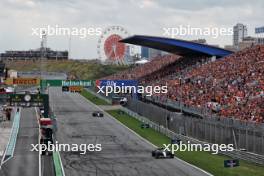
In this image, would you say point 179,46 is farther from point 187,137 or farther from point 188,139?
point 188,139

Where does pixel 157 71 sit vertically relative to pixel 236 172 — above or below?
above

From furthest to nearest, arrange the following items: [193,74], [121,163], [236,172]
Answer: [193,74]
[121,163]
[236,172]

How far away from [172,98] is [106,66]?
11795cm

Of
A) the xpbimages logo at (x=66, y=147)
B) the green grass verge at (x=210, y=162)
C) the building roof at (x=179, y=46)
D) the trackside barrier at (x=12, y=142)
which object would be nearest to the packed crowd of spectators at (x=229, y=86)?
the green grass verge at (x=210, y=162)

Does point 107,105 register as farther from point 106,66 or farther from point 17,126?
point 106,66

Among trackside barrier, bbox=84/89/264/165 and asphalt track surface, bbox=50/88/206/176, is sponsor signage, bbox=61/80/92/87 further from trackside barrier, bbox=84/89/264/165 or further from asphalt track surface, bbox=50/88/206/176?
trackside barrier, bbox=84/89/264/165

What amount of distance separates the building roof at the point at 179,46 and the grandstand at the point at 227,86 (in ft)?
2.58

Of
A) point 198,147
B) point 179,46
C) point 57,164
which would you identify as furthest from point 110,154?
point 179,46

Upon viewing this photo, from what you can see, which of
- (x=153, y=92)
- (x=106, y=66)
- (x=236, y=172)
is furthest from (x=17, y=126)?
(x=106, y=66)

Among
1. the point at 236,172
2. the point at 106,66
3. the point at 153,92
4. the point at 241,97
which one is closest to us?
the point at 236,172

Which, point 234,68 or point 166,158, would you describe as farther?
point 234,68

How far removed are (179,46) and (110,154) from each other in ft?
170

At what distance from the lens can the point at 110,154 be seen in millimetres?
44656

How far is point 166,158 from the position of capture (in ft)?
138
